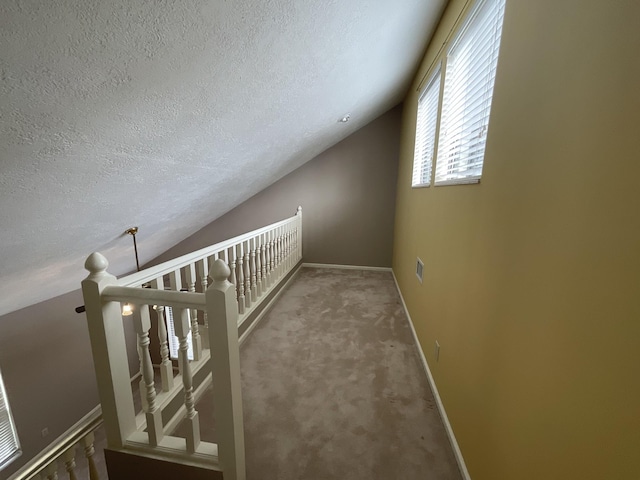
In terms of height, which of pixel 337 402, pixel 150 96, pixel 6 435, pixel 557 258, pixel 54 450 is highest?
pixel 150 96

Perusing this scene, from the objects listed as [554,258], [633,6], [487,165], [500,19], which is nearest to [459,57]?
[500,19]

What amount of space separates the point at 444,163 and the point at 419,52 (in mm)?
1322

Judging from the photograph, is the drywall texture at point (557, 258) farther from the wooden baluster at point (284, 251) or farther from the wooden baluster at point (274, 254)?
the wooden baluster at point (284, 251)

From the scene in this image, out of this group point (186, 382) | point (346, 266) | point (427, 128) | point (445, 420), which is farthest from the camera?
point (346, 266)

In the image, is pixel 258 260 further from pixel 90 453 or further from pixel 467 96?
pixel 467 96

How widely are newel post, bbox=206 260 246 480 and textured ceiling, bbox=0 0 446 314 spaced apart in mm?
770

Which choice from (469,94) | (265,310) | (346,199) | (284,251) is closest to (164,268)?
(265,310)

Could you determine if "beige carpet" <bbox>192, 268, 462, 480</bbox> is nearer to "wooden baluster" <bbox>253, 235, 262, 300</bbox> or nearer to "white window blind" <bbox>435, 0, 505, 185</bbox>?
"wooden baluster" <bbox>253, 235, 262, 300</bbox>

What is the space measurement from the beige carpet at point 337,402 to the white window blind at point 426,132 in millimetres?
1480

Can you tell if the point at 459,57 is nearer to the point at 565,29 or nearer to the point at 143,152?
the point at 565,29

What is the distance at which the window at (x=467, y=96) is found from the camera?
4.21 ft

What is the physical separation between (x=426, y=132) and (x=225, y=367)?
2.56m

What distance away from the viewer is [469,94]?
5.07 feet

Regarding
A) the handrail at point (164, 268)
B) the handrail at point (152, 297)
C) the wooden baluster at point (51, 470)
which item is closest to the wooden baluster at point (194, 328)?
the handrail at point (164, 268)
